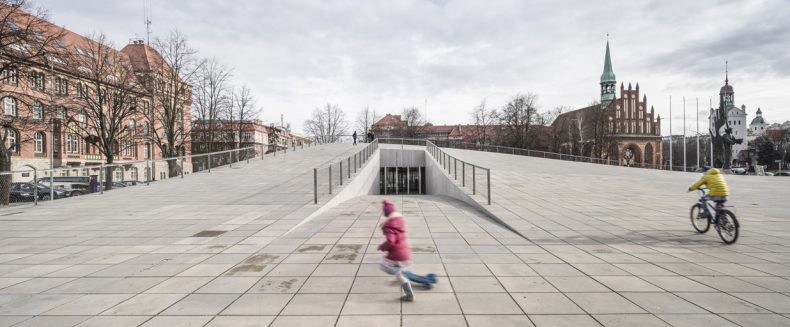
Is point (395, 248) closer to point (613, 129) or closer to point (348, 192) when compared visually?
point (348, 192)

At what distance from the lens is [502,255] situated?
5801 millimetres

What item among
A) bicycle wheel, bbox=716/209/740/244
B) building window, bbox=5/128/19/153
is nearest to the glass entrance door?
building window, bbox=5/128/19/153

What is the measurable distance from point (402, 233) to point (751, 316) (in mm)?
3242

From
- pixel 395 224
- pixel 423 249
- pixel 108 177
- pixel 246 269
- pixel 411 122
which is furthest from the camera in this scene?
pixel 411 122

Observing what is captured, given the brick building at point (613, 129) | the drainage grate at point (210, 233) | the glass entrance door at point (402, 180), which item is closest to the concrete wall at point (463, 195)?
the drainage grate at point (210, 233)

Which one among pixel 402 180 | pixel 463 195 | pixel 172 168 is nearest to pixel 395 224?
pixel 463 195

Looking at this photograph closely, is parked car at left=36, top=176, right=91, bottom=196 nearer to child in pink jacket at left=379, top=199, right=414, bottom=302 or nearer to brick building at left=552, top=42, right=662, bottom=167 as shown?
child in pink jacket at left=379, top=199, right=414, bottom=302

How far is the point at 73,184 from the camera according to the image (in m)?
13.0

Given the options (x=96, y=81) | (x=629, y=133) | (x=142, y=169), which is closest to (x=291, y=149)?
(x=96, y=81)

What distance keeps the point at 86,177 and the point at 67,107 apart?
12.4m

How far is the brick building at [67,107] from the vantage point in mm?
14656

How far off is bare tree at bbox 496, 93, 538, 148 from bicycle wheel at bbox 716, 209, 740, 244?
4309cm

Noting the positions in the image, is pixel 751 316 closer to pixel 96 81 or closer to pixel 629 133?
pixel 96 81

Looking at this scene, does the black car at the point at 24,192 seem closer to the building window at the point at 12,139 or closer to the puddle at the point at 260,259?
the building window at the point at 12,139
